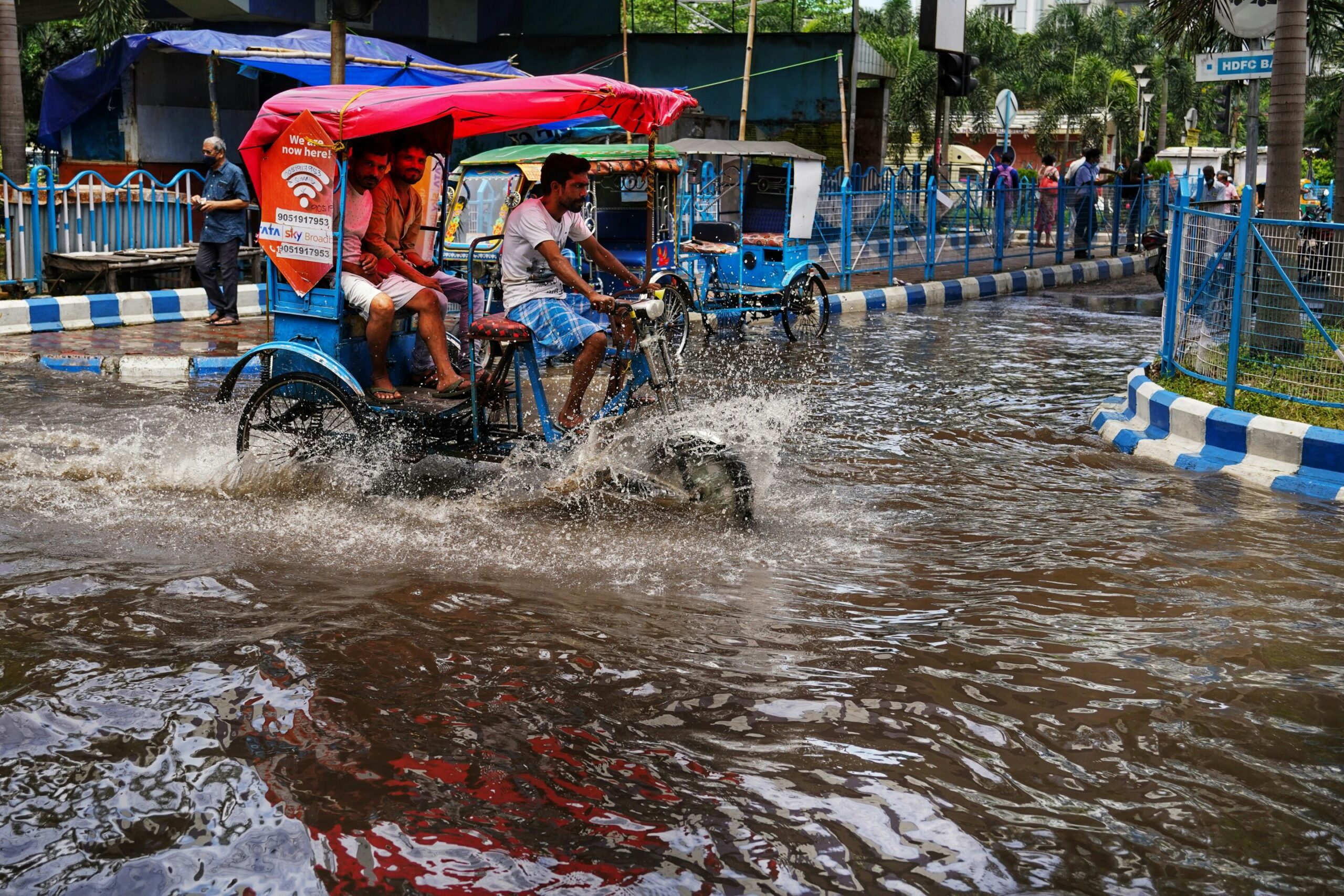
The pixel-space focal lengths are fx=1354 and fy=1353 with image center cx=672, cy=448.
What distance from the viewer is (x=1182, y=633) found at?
482cm

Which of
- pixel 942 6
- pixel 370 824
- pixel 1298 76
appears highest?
pixel 942 6

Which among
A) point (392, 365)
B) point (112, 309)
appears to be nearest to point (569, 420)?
point (392, 365)

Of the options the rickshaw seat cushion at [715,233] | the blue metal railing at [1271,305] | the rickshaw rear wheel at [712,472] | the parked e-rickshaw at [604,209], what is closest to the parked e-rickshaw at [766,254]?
the rickshaw seat cushion at [715,233]

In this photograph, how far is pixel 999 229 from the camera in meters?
19.2

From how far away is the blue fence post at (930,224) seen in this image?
17.4m

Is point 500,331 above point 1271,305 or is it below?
below

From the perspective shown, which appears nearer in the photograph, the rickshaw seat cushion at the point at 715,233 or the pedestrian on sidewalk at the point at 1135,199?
the rickshaw seat cushion at the point at 715,233

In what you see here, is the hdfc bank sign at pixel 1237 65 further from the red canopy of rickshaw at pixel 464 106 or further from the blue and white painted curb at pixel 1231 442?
the red canopy of rickshaw at pixel 464 106

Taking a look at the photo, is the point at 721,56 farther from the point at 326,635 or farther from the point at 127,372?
the point at 326,635

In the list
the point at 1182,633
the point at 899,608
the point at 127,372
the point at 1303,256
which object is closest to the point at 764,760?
the point at 899,608

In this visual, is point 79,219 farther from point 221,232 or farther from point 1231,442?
point 1231,442

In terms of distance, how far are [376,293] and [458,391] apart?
606 mm

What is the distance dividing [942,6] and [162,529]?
14804 millimetres

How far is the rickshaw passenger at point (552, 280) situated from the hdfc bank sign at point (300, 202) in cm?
87
